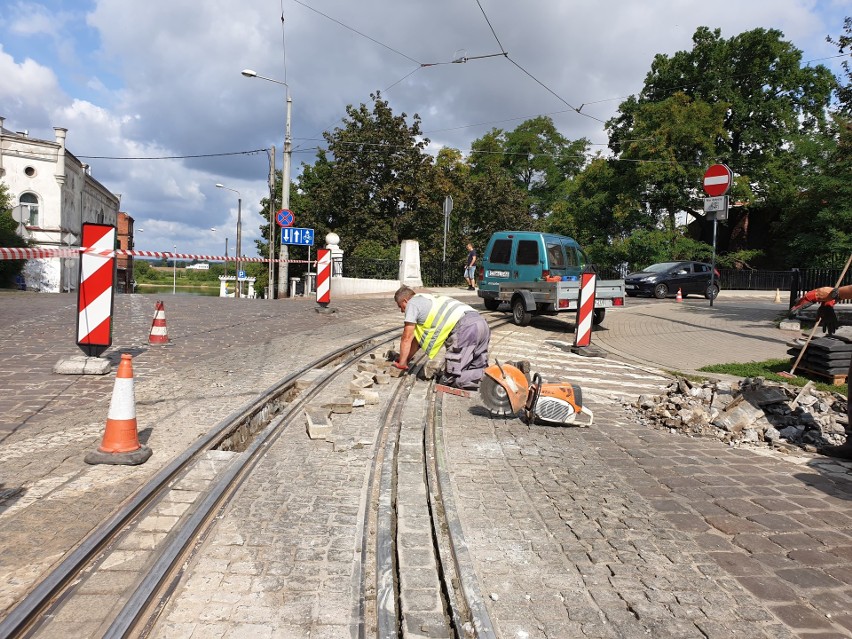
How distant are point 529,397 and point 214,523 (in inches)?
136

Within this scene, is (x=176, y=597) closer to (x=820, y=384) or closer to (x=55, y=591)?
(x=55, y=591)

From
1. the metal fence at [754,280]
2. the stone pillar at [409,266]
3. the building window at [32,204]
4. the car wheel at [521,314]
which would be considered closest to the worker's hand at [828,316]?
the car wheel at [521,314]

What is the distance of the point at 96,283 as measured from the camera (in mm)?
6859

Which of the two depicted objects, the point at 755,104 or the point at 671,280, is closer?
the point at 671,280

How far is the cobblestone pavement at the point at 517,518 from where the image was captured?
2715 millimetres

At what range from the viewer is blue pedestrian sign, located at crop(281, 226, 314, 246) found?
947 inches

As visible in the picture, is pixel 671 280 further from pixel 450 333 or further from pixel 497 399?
pixel 497 399

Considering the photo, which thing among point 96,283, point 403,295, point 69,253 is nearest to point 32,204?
point 69,253

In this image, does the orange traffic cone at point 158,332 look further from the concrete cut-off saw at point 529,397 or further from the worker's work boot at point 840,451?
the worker's work boot at point 840,451

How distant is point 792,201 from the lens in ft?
100

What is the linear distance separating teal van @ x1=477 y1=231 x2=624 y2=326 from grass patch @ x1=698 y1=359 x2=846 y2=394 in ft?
12.8

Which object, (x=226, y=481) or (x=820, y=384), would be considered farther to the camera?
(x=820, y=384)

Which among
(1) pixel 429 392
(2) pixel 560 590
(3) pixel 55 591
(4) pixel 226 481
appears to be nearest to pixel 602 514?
(2) pixel 560 590

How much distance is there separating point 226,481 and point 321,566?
124 cm
